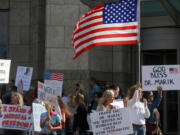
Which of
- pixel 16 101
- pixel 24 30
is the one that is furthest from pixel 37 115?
pixel 24 30

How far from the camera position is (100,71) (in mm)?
16828

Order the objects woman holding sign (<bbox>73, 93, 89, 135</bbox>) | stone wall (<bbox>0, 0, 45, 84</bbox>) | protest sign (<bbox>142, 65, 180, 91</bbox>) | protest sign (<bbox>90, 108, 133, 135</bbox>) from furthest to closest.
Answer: stone wall (<bbox>0, 0, 45, 84</bbox>) < protest sign (<bbox>142, 65, 180, 91</bbox>) < woman holding sign (<bbox>73, 93, 89, 135</bbox>) < protest sign (<bbox>90, 108, 133, 135</bbox>)

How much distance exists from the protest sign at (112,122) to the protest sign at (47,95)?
0.86m

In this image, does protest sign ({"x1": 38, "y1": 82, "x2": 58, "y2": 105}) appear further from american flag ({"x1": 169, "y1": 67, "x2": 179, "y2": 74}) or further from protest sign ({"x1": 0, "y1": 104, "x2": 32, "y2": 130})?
american flag ({"x1": 169, "y1": 67, "x2": 179, "y2": 74})

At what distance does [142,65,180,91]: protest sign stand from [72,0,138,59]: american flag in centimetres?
113

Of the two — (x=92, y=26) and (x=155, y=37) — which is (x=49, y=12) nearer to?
(x=155, y=37)

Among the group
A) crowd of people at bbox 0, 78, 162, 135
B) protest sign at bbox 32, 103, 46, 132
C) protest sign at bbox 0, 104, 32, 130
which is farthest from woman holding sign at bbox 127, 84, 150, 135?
protest sign at bbox 0, 104, 32, 130

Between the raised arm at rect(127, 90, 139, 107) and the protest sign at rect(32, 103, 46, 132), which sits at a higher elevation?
the raised arm at rect(127, 90, 139, 107)

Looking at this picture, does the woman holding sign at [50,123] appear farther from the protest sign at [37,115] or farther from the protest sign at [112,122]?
the protest sign at [112,122]

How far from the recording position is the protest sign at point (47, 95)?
9094mm

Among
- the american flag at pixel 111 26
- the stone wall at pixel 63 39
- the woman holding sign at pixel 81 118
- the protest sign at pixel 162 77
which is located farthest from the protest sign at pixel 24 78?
the protest sign at pixel 162 77

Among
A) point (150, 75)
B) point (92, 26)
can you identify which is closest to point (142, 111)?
point (150, 75)

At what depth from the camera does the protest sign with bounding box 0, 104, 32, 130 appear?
10305mm

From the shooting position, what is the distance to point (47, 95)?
9211 mm
